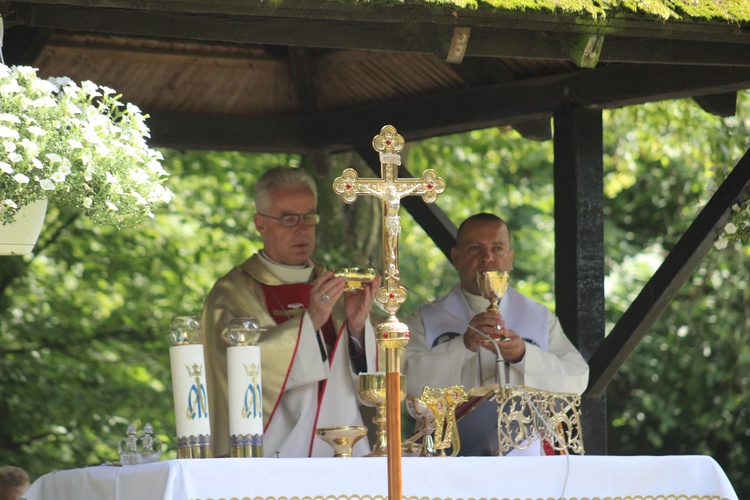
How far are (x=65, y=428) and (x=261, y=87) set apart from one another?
5.09 m

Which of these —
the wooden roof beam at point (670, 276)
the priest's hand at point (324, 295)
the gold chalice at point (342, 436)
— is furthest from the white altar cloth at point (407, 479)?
the wooden roof beam at point (670, 276)

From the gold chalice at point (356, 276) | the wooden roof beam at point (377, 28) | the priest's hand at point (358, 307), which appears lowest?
the priest's hand at point (358, 307)

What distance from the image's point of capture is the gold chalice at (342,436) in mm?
5496

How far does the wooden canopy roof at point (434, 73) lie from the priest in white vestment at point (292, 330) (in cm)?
85

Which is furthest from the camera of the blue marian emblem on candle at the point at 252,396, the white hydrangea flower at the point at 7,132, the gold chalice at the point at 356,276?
the gold chalice at the point at 356,276

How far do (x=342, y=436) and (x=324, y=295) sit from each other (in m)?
0.95

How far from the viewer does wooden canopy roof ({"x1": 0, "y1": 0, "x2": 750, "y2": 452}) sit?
564 centimetres

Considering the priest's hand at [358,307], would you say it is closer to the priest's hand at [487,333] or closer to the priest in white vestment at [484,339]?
the priest in white vestment at [484,339]

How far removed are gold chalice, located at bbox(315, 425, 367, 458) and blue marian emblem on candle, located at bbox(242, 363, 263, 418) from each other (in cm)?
25

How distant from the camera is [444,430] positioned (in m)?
5.61

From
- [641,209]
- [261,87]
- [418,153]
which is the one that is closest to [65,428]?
[418,153]

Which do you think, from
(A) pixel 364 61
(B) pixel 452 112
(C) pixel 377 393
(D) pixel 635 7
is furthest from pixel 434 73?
(C) pixel 377 393

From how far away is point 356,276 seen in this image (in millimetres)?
6391

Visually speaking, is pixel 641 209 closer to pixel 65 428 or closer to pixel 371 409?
pixel 65 428
